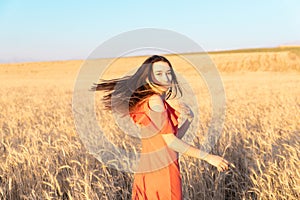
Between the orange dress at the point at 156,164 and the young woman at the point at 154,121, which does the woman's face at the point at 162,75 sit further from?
the orange dress at the point at 156,164

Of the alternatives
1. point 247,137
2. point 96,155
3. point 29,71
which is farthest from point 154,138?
point 29,71

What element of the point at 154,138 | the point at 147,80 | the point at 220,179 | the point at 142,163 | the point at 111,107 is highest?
the point at 147,80

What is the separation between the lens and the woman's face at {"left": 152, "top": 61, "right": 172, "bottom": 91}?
1.89 metres

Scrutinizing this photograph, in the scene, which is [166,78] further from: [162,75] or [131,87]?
[131,87]

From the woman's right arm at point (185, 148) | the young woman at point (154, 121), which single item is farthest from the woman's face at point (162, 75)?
the woman's right arm at point (185, 148)

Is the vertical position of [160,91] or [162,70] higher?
[162,70]

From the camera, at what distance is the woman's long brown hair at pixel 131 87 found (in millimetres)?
1953

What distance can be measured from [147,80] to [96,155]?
5.71 feet

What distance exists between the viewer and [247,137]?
4.37 metres

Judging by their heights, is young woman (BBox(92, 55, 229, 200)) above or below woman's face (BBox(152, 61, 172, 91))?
Answer: below

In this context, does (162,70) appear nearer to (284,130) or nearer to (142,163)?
(142,163)

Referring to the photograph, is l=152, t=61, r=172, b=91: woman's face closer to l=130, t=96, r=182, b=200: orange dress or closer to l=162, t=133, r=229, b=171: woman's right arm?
l=130, t=96, r=182, b=200: orange dress

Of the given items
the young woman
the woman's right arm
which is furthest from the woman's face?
the woman's right arm

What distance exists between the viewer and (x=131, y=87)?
79.6 inches
